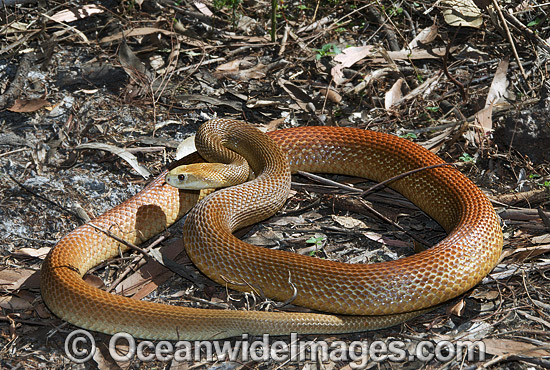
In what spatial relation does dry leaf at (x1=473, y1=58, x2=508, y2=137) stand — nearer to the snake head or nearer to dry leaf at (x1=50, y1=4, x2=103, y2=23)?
the snake head

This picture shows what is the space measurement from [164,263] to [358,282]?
2.14 m

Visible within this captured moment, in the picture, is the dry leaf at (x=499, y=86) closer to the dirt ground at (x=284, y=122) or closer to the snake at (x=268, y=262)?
the dirt ground at (x=284, y=122)

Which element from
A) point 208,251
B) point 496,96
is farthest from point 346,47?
Answer: point 208,251

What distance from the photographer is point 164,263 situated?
6535mm

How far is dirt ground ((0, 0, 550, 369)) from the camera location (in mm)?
5824

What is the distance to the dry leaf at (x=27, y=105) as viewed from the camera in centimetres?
832

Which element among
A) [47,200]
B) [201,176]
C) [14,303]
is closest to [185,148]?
[201,176]

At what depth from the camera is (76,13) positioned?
974 centimetres

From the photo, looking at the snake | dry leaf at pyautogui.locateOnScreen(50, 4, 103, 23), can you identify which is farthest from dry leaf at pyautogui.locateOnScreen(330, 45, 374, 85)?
dry leaf at pyautogui.locateOnScreen(50, 4, 103, 23)

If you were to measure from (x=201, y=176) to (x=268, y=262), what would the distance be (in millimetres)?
1590

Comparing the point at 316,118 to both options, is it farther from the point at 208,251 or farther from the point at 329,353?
the point at 329,353

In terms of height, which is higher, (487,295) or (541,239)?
(541,239)

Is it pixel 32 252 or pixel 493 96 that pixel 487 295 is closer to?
pixel 493 96

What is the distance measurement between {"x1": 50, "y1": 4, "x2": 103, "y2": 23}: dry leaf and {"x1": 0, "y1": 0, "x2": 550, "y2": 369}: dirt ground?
2cm
